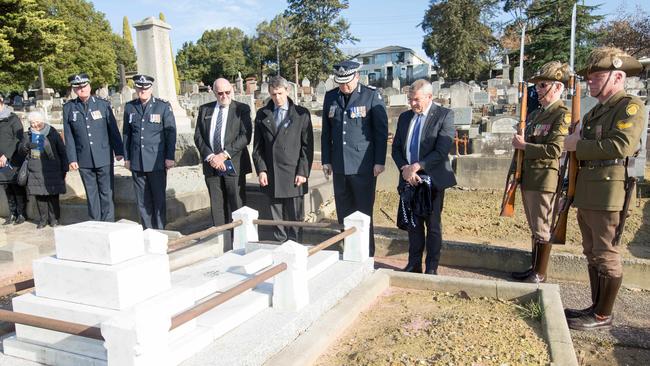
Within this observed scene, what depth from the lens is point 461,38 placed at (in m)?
47.3

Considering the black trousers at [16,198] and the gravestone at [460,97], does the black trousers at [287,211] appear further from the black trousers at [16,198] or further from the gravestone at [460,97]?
the gravestone at [460,97]

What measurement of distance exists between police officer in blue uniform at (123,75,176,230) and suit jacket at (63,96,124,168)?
371mm

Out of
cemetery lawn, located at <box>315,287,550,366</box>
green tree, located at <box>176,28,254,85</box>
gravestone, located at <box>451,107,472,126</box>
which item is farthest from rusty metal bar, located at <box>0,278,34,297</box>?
green tree, located at <box>176,28,254,85</box>

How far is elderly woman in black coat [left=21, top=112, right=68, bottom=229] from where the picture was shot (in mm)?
6027

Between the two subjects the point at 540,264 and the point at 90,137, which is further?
the point at 90,137

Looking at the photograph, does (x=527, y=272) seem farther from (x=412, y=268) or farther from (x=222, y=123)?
(x=222, y=123)

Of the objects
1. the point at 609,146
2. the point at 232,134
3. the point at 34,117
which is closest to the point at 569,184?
the point at 609,146

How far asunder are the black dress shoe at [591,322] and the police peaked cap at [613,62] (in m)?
1.75

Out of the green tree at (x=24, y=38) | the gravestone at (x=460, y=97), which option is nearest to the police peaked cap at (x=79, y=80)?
the gravestone at (x=460, y=97)

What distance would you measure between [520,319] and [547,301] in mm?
241

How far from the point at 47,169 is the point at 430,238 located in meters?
4.92

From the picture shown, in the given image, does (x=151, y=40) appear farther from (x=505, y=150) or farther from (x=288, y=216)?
(x=505, y=150)

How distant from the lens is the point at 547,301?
3.31 m

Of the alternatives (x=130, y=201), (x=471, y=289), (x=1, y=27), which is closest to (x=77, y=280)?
(x=471, y=289)
